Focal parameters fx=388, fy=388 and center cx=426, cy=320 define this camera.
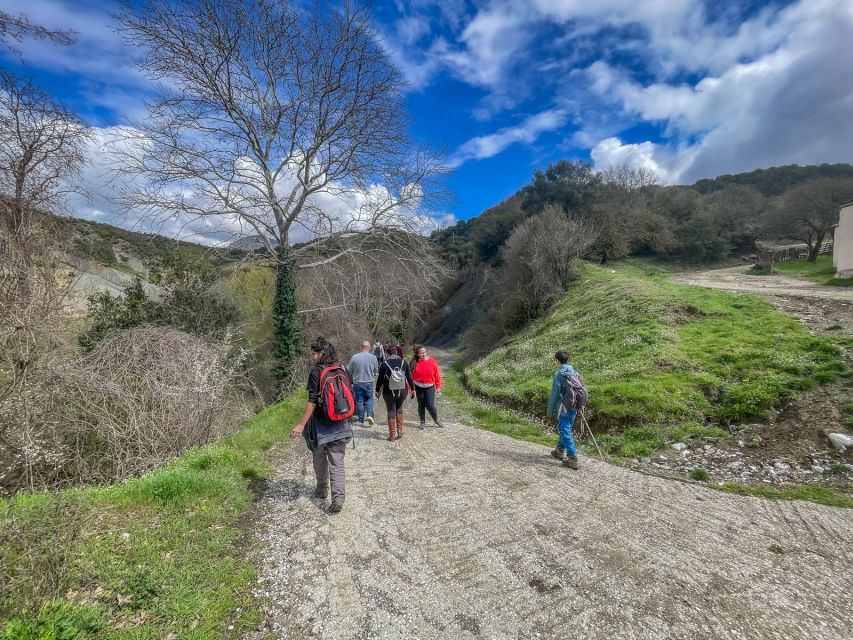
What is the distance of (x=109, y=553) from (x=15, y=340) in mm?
4191

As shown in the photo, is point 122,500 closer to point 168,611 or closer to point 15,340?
point 168,611

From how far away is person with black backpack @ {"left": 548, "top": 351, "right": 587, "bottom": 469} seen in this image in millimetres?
6277

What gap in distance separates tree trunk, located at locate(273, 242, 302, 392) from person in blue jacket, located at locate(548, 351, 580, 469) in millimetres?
10495

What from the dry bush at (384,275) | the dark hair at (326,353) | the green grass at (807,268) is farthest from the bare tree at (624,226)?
the dark hair at (326,353)

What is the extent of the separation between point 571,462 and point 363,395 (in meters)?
4.76

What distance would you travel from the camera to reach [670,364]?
9992mm

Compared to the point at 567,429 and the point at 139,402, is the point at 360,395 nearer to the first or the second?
the point at 139,402

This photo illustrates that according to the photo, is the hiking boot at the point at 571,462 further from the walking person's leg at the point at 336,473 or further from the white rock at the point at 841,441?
the white rock at the point at 841,441

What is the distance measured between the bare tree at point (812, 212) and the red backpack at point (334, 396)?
39235 millimetres

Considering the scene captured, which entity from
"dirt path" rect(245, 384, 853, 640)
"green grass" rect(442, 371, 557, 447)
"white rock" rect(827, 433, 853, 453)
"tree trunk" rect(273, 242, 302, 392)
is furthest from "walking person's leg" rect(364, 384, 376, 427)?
"white rock" rect(827, 433, 853, 453)

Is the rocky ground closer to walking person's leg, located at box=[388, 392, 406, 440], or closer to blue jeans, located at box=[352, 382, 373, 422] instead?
walking person's leg, located at box=[388, 392, 406, 440]

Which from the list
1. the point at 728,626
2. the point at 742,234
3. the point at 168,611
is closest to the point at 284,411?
the point at 168,611

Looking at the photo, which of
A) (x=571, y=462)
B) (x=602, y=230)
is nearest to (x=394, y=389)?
(x=571, y=462)

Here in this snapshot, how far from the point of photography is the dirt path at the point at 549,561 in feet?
9.68
